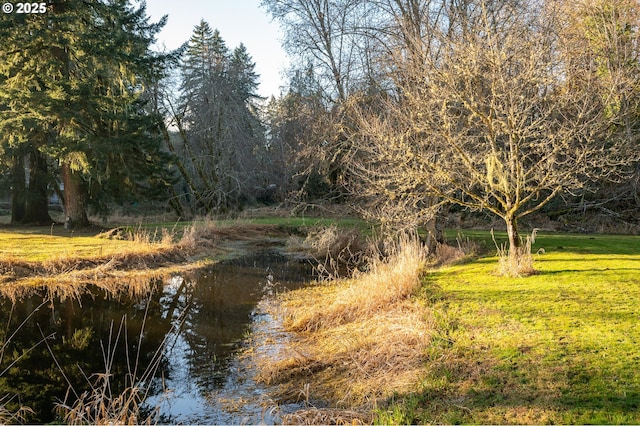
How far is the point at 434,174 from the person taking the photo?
7.99 meters

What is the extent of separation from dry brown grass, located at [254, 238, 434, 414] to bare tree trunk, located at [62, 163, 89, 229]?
455 inches

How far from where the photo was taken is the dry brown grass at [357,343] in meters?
4.75

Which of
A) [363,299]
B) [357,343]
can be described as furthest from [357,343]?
[363,299]

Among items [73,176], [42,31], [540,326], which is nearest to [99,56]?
[42,31]

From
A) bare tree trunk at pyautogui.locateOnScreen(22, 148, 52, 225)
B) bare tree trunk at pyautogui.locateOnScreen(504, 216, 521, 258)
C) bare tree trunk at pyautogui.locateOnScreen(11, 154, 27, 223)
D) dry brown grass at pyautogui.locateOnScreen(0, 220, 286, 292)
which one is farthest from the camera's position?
bare tree trunk at pyautogui.locateOnScreen(11, 154, 27, 223)

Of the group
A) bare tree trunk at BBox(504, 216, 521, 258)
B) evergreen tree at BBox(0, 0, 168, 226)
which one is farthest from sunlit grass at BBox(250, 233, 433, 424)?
evergreen tree at BBox(0, 0, 168, 226)

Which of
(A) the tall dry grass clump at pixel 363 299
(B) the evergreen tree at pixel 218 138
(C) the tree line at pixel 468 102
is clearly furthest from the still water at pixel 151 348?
(B) the evergreen tree at pixel 218 138

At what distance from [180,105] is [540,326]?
2432 centimetres

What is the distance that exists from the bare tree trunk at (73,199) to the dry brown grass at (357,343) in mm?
11565

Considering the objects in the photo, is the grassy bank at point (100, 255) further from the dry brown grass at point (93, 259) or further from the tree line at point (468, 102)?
the tree line at point (468, 102)

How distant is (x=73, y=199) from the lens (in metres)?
17.0

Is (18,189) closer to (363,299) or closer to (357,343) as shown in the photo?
(363,299)

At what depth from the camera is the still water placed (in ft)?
15.6

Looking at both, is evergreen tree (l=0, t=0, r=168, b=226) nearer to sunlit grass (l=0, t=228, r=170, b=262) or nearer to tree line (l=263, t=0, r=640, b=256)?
sunlit grass (l=0, t=228, r=170, b=262)
